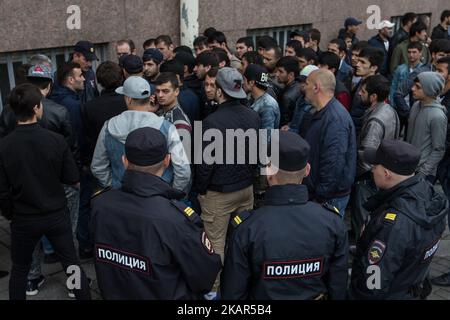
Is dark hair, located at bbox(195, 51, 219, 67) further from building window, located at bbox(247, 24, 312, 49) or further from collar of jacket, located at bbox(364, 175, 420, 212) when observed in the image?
building window, located at bbox(247, 24, 312, 49)

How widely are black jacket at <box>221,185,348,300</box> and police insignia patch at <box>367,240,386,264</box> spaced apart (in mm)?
197

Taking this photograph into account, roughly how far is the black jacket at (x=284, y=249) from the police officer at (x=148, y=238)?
20cm

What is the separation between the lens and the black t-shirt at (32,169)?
11.9 feet

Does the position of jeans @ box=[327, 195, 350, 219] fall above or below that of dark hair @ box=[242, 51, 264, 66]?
below

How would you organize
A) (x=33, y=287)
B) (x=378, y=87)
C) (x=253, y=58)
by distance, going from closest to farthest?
1. (x=33, y=287)
2. (x=378, y=87)
3. (x=253, y=58)

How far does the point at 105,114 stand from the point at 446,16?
341 inches

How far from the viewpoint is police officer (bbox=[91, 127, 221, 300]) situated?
2.66 metres

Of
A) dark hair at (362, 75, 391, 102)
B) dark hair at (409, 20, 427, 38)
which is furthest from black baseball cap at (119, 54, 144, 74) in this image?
dark hair at (409, 20, 427, 38)

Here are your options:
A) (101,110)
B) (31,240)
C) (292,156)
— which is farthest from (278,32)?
(292,156)

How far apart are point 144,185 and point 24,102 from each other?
150 centimetres

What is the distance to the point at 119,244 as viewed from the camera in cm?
274

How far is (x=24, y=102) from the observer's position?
12.0 feet

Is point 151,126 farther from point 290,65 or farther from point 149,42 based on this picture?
point 149,42

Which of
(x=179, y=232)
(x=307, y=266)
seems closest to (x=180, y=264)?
(x=179, y=232)
